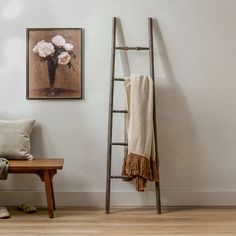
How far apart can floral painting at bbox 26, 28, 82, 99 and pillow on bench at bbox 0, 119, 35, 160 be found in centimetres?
33

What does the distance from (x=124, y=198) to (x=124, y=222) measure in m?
0.59

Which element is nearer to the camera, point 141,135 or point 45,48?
point 141,135

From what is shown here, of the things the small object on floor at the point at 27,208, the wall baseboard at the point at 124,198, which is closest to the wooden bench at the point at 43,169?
the small object on floor at the point at 27,208

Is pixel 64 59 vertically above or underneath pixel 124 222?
above

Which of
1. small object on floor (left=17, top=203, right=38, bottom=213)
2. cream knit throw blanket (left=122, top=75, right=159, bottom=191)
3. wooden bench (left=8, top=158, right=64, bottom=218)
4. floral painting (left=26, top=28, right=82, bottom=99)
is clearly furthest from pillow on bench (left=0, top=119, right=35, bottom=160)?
cream knit throw blanket (left=122, top=75, right=159, bottom=191)

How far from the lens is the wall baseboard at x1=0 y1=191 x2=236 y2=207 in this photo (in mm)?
4031

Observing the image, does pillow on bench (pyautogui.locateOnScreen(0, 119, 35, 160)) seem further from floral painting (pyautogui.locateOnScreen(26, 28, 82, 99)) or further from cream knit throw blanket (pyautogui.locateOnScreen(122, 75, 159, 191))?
cream knit throw blanket (pyautogui.locateOnScreen(122, 75, 159, 191))

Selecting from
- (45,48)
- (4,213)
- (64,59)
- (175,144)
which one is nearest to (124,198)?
(175,144)

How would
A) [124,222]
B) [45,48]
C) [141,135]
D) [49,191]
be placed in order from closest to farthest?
[124,222], [49,191], [141,135], [45,48]

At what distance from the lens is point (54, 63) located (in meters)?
4.01

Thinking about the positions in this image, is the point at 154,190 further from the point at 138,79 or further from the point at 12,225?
the point at 12,225

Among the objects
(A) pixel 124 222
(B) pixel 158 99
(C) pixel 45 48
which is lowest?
(A) pixel 124 222

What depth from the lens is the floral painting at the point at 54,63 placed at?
4.00 metres

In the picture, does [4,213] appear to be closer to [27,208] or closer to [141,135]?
[27,208]
